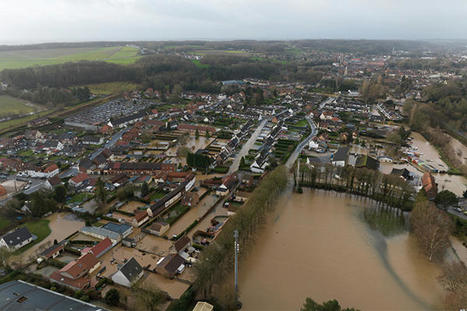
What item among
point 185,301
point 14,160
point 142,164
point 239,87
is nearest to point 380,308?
point 185,301

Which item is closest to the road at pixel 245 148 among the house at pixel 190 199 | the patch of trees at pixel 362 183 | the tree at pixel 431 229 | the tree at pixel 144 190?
the house at pixel 190 199

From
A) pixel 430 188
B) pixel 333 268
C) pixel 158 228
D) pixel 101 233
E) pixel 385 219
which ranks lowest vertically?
pixel 333 268

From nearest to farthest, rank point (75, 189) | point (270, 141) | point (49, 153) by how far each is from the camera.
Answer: point (75, 189) → point (49, 153) → point (270, 141)

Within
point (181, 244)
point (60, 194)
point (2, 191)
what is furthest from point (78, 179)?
point (181, 244)

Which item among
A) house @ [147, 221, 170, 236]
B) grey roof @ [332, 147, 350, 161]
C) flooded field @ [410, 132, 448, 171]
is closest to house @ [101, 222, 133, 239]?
house @ [147, 221, 170, 236]

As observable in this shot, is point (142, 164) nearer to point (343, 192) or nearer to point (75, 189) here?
point (75, 189)

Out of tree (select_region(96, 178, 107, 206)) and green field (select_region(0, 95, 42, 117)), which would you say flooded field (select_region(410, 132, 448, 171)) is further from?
green field (select_region(0, 95, 42, 117))

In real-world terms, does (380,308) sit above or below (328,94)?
below

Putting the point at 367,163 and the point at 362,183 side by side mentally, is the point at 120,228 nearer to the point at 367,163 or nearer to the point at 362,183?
the point at 362,183
